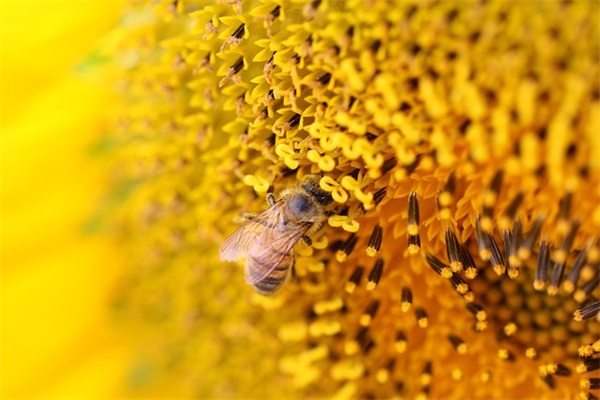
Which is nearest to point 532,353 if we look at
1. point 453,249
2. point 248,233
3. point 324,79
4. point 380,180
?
point 453,249

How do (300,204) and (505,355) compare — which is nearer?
(300,204)

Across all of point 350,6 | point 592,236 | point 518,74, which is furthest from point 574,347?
point 350,6

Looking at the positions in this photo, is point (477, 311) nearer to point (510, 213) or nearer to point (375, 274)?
point (375, 274)

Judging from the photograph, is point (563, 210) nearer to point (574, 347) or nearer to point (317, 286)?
point (574, 347)

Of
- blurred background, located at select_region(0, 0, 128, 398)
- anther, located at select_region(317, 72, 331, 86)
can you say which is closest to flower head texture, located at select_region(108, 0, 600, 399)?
anther, located at select_region(317, 72, 331, 86)

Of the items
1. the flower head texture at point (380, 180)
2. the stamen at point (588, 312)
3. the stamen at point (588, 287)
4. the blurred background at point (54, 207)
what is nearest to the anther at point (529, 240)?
the flower head texture at point (380, 180)

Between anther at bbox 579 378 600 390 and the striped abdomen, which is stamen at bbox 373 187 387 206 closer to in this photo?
the striped abdomen
